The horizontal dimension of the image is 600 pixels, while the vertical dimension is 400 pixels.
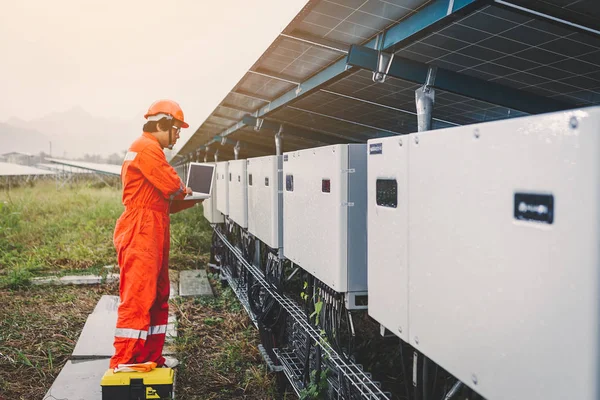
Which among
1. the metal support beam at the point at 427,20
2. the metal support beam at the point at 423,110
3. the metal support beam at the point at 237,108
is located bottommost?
Result: the metal support beam at the point at 423,110

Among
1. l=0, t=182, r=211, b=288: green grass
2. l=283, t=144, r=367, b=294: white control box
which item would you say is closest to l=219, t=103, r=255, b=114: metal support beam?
l=0, t=182, r=211, b=288: green grass

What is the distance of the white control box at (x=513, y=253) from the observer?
0.94 meters

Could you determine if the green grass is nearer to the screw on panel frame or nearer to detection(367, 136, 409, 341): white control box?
detection(367, 136, 409, 341): white control box

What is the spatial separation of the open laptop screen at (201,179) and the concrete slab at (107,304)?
1693 millimetres

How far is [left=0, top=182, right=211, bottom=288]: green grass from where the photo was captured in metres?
6.72

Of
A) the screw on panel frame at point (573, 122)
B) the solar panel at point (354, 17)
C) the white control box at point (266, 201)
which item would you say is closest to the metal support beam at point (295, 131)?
the white control box at point (266, 201)

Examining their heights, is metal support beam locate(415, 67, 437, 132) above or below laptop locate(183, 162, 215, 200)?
above

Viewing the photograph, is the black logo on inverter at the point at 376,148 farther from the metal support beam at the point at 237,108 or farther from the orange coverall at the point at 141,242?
the metal support beam at the point at 237,108

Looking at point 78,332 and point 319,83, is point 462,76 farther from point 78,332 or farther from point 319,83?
point 78,332

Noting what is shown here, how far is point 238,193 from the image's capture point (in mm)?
4680

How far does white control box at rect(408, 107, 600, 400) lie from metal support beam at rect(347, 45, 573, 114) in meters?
1.37

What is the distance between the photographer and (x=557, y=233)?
989 millimetres

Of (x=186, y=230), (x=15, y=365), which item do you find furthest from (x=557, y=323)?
(x=186, y=230)

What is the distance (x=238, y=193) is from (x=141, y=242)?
5.21 feet
